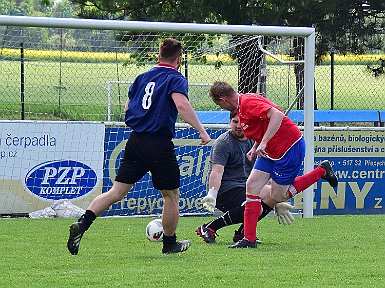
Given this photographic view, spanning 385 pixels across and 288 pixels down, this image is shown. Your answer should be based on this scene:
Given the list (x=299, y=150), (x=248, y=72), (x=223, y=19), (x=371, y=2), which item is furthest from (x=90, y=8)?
(x=299, y=150)

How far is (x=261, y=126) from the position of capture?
9.68m

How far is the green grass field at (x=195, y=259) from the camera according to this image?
23.7ft

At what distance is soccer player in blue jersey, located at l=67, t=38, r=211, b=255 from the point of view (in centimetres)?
886

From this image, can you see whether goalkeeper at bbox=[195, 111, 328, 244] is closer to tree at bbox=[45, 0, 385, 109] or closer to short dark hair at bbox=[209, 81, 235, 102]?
short dark hair at bbox=[209, 81, 235, 102]

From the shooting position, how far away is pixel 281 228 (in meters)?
12.4

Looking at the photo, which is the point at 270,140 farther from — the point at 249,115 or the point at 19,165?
the point at 19,165

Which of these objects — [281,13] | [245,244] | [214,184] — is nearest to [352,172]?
[214,184]

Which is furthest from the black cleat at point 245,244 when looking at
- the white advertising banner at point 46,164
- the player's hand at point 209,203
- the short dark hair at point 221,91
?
the white advertising banner at point 46,164

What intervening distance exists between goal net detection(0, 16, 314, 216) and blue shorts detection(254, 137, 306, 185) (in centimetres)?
418

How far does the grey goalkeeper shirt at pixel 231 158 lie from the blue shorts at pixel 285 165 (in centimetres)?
102

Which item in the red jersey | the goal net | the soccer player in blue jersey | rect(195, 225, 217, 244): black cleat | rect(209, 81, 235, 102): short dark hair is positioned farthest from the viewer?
the goal net

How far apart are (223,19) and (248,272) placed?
47.0ft

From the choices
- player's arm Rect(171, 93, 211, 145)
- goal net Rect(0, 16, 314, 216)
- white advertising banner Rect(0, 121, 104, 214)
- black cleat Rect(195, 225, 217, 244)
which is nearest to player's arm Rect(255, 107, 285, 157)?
player's arm Rect(171, 93, 211, 145)

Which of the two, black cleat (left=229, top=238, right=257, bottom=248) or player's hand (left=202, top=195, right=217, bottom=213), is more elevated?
player's hand (left=202, top=195, right=217, bottom=213)
